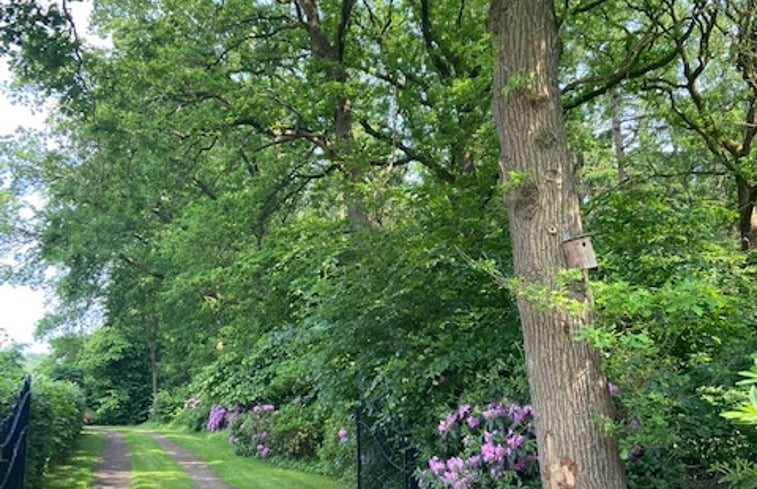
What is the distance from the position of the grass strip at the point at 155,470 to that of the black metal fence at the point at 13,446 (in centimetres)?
314

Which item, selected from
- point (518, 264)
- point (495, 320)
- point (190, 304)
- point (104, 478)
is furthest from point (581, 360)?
point (190, 304)

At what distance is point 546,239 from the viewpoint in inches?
142

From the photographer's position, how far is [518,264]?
3.74 m

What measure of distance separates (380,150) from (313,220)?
5.70 feet

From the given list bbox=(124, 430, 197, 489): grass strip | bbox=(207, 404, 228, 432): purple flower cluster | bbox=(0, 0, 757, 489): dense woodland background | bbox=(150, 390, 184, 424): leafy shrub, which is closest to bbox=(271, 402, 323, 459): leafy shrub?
bbox=(0, 0, 757, 489): dense woodland background

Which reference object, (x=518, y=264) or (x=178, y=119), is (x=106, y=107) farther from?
(x=518, y=264)

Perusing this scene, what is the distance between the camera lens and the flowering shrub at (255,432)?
1257cm

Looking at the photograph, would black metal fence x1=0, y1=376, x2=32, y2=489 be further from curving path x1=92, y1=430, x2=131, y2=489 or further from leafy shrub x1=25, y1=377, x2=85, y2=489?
curving path x1=92, y1=430, x2=131, y2=489

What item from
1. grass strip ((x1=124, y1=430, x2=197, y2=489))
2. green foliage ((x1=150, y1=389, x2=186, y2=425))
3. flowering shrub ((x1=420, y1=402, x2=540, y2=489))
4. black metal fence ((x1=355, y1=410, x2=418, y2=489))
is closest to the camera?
flowering shrub ((x1=420, y1=402, x2=540, y2=489))

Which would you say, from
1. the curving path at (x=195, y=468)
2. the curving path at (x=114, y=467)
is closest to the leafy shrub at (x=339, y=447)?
the curving path at (x=195, y=468)

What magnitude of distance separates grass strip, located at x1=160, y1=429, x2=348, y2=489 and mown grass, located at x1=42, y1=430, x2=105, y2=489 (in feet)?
6.94

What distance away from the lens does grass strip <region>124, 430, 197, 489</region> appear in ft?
31.5

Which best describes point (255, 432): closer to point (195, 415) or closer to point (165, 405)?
point (195, 415)

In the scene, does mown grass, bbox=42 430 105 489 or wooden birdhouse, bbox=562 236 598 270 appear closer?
wooden birdhouse, bbox=562 236 598 270
